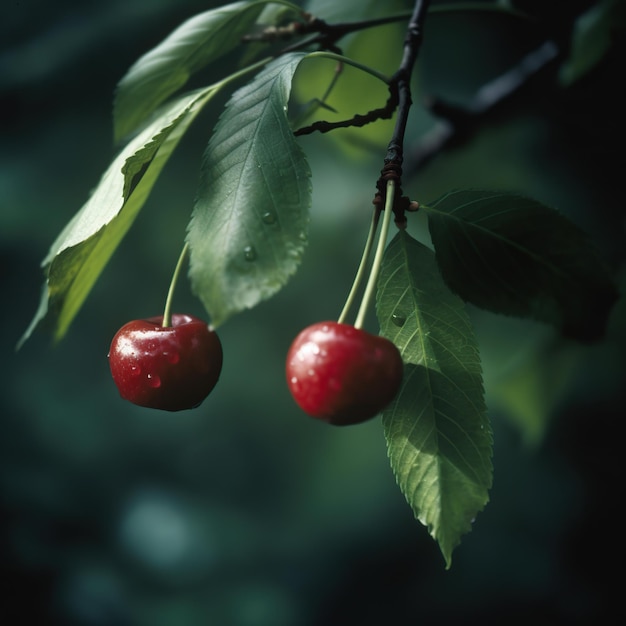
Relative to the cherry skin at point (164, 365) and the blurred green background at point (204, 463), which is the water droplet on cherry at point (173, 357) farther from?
the blurred green background at point (204, 463)

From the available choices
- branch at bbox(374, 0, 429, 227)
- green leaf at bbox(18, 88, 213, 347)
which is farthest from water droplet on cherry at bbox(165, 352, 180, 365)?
branch at bbox(374, 0, 429, 227)

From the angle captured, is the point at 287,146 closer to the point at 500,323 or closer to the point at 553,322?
the point at 553,322

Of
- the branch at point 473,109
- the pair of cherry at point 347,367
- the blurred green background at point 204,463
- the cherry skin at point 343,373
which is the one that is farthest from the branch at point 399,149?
the blurred green background at point 204,463

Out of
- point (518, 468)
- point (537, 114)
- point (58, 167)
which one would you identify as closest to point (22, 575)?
point (58, 167)

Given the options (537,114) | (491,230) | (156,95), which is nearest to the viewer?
(491,230)

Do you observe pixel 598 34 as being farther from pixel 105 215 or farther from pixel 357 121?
pixel 105 215

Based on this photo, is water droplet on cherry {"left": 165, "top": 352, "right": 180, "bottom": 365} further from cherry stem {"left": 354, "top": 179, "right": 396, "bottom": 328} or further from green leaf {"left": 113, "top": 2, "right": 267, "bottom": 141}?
green leaf {"left": 113, "top": 2, "right": 267, "bottom": 141}

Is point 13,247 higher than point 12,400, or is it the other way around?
point 13,247

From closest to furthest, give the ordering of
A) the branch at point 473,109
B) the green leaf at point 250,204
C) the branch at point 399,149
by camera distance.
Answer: the green leaf at point 250,204 < the branch at point 399,149 < the branch at point 473,109
